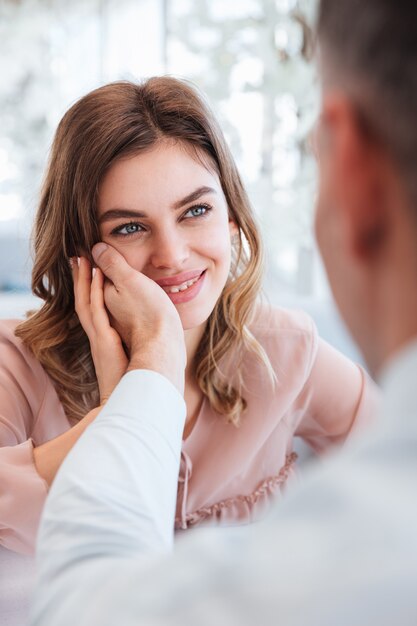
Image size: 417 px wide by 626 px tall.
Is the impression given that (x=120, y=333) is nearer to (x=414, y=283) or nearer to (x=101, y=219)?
(x=101, y=219)

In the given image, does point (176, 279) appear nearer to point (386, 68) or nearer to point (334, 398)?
point (334, 398)

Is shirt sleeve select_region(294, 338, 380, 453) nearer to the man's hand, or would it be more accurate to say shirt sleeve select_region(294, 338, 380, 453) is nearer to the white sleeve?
the man's hand

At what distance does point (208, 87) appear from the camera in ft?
14.7

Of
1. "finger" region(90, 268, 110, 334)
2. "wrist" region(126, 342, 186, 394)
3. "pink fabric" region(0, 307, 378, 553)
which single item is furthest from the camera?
"pink fabric" region(0, 307, 378, 553)

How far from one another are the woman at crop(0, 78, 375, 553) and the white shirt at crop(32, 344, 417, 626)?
2.53 feet

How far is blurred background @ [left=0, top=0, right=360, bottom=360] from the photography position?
11.7ft

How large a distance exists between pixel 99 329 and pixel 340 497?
101 cm

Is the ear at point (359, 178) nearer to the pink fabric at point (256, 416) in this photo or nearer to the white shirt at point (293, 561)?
the white shirt at point (293, 561)

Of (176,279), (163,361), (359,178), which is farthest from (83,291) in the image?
(359,178)

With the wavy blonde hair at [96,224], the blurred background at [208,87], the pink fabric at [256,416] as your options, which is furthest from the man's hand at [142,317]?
the blurred background at [208,87]

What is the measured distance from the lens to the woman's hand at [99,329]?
1387mm

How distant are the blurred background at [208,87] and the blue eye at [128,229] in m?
0.33

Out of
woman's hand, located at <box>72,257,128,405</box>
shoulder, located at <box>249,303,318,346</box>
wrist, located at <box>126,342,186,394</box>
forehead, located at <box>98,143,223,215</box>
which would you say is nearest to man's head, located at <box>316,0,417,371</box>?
wrist, located at <box>126,342,186,394</box>

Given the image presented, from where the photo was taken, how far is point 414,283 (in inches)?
20.7
